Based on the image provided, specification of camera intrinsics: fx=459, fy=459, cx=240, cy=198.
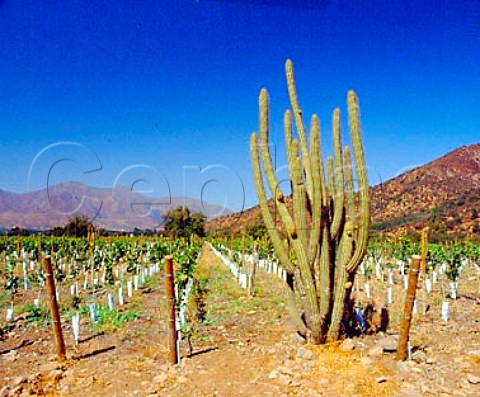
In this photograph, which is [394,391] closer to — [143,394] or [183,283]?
[143,394]

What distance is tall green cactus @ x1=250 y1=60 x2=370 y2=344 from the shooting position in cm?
633

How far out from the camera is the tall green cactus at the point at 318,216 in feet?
20.8

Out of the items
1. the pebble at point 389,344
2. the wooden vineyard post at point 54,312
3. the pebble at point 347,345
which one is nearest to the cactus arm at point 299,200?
the pebble at point 347,345

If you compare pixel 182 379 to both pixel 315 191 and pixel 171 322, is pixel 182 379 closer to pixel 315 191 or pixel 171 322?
pixel 171 322

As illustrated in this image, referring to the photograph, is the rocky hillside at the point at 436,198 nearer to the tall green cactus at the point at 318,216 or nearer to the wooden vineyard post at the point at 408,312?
the tall green cactus at the point at 318,216

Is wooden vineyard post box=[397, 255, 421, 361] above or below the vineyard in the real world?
above

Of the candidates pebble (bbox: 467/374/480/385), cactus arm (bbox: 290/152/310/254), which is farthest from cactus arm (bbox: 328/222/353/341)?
pebble (bbox: 467/374/480/385)

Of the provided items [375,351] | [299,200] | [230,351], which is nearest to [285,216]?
[299,200]

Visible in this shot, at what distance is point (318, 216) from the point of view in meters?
6.32

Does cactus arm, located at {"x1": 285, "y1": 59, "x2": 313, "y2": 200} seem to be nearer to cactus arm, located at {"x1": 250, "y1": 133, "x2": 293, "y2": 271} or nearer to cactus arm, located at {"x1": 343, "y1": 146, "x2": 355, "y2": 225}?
cactus arm, located at {"x1": 343, "y1": 146, "x2": 355, "y2": 225}

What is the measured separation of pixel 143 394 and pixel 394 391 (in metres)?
2.67

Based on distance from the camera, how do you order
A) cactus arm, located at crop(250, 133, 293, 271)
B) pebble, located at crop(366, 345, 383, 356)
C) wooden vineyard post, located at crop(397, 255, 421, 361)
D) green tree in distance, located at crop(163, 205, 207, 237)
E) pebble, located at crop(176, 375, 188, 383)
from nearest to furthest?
pebble, located at crop(176, 375, 188, 383)
wooden vineyard post, located at crop(397, 255, 421, 361)
pebble, located at crop(366, 345, 383, 356)
cactus arm, located at crop(250, 133, 293, 271)
green tree in distance, located at crop(163, 205, 207, 237)

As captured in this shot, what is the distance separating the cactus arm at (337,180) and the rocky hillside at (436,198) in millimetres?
29607

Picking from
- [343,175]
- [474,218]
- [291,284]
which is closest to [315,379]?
[291,284]
